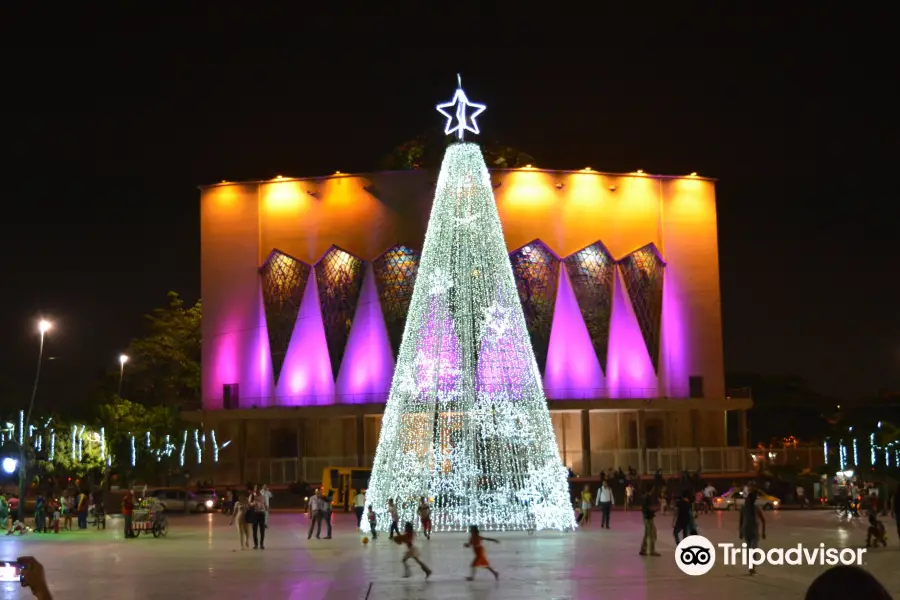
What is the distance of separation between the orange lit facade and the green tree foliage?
640 cm

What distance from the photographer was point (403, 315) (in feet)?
166

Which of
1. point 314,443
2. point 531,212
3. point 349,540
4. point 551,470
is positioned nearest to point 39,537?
point 349,540

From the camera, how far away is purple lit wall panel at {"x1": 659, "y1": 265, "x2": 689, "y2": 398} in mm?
52719

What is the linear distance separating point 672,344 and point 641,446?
499cm

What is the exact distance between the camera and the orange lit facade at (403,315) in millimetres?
50969

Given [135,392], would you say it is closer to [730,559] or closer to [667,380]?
[667,380]

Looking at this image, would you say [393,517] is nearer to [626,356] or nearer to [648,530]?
[648,530]

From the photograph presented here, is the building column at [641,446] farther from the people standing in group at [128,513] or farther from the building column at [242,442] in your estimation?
the people standing in group at [128,513]

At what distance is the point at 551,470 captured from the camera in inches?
1019

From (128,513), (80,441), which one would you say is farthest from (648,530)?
(80,441)

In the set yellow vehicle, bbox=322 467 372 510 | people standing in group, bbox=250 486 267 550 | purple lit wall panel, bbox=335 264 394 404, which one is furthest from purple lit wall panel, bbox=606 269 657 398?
people standing in group, bbox=250 486 267 550

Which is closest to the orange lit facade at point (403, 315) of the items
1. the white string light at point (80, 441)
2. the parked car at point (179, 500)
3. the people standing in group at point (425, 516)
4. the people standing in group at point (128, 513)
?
the parked car at point (179, 500)

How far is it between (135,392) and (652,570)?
1808 inches

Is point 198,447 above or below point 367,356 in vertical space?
below
